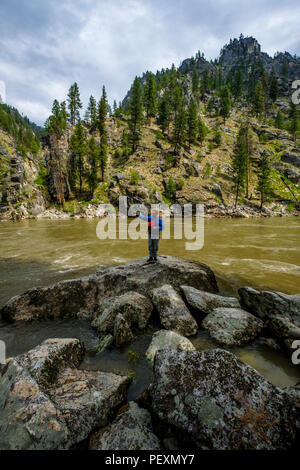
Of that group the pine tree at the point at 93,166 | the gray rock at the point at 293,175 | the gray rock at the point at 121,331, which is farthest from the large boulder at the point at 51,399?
the gray rock at the point at 293,175

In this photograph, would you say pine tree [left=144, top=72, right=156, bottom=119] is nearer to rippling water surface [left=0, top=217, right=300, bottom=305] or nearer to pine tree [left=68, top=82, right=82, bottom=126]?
pine tree [left=68, top=82, right=82, bottom=126]

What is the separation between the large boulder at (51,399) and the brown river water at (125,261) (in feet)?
1.94

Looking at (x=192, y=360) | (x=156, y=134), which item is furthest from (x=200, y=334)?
(x=156, y=134)

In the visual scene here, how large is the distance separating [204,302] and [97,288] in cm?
401

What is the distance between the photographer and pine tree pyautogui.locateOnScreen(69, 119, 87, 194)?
51.7 meters

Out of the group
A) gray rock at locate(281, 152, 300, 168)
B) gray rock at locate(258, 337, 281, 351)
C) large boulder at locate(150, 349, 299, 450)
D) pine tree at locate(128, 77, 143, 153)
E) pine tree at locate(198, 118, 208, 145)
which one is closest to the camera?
large boulder at locate(150, 349, 299, 450)

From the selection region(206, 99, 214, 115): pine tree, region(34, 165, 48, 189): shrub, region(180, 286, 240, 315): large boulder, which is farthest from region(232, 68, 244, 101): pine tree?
region(180, 286, 240, 315): large boulder

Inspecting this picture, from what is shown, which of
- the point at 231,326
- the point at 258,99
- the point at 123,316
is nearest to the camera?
the point at 231,326

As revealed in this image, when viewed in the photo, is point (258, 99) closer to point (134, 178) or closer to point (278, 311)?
point (134, 178)

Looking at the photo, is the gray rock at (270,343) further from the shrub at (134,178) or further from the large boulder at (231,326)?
the shrub at (134,178)

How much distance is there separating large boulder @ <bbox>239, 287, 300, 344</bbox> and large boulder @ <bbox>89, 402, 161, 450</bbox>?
4101mm

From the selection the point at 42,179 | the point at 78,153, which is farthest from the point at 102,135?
the point at 42,179

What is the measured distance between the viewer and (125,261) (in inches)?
526

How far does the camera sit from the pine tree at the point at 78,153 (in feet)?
169
